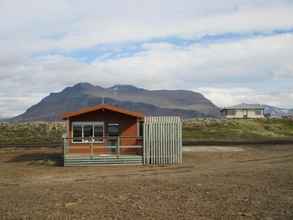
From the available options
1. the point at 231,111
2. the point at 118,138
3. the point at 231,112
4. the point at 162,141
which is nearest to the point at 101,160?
the point at 118,138

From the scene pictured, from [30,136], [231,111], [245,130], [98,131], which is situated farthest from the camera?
[231,111]

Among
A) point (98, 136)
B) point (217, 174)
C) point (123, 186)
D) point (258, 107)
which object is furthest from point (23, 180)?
point (258, 107)

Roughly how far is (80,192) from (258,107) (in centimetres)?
12572

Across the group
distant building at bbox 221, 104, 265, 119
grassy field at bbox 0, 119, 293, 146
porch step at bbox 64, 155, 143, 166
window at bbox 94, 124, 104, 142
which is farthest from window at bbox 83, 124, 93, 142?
distant building at bbox 221, 104, 265, 119

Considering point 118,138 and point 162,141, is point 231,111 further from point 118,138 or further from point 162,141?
point 118,138

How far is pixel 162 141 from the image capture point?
29391 mm

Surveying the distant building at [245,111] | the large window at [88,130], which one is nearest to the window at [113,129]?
the large window at [88,130]

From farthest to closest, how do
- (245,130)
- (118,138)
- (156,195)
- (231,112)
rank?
(231,112) < (245,130) < (118,138) < (156,195)

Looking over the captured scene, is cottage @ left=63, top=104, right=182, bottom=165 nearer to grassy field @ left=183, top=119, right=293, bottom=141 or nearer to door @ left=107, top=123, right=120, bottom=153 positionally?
door @ left=107, top=123, right=120, bottom=153

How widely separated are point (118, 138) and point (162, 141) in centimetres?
245

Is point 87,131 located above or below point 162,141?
above

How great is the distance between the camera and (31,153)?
122 feet

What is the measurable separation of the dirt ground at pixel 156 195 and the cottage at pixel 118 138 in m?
5.34

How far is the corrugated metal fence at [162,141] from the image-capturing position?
2916cm
